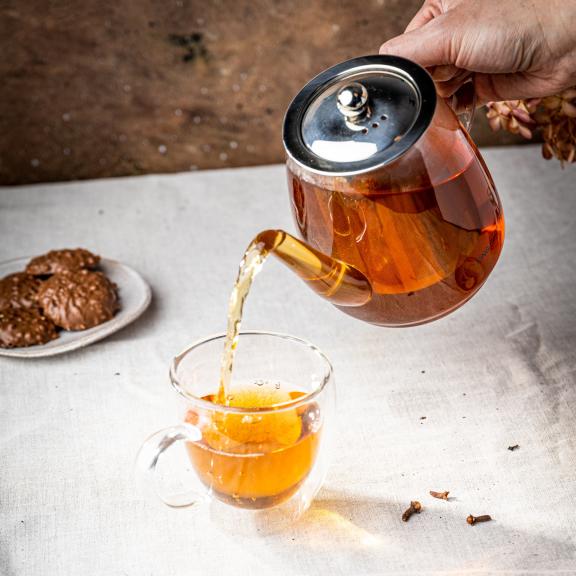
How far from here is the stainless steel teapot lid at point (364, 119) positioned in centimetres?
71

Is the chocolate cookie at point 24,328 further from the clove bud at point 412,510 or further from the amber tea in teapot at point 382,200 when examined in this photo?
the clove bud at point 412,510

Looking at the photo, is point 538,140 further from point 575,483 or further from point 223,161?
point 575,483

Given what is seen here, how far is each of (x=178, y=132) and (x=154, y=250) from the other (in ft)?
1.13

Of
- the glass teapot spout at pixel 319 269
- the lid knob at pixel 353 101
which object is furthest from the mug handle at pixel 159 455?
the lid knob at pixel 353 101

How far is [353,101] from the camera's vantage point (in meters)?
0.72

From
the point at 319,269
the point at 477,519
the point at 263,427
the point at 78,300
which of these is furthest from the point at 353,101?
the point at 78,300

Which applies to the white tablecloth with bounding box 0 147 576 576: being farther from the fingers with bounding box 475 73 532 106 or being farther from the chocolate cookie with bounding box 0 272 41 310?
the fingers with bounding box 475 73 532 106

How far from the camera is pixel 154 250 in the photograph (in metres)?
1.29

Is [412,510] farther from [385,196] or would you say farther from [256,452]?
[385,196]

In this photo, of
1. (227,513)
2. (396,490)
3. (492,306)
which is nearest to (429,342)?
(492,306)

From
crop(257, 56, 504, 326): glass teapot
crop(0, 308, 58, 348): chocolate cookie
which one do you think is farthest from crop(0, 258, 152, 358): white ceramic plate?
crop(257, 56, 504, 326): glass teapot

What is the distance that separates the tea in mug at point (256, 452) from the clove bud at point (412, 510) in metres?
0.10

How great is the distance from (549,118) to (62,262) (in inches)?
26.5

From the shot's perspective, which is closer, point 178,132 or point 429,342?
point 429,342
